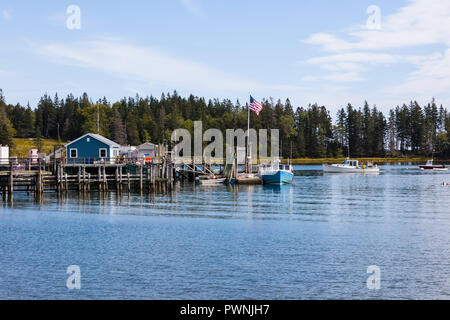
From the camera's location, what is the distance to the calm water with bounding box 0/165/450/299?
22.7 meters

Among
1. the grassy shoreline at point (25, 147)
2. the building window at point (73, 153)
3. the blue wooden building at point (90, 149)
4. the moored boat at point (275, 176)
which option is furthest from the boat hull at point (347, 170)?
the grassy shoreline at point (25, 147)

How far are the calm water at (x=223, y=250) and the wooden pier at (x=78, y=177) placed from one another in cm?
782

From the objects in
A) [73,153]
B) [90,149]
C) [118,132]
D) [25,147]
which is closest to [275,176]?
[90,149]

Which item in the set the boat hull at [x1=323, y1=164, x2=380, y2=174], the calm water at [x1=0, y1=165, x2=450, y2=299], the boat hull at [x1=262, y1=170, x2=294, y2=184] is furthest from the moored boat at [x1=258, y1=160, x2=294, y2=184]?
the boat hull at [x1=323, y1=164, x2=380, y2=174]

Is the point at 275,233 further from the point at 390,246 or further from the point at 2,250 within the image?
the point at 2,250

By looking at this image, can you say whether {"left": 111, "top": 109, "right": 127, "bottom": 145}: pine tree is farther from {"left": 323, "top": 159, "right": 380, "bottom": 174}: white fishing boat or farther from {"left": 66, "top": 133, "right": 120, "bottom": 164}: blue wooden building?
{"left": 66, "top": 133, "right": 120, "bottom": 164}: blue wooden building

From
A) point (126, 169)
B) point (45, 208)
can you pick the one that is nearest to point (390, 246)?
point (45, 208)

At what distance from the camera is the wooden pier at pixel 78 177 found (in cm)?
6109

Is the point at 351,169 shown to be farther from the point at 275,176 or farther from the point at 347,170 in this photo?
the point at 275,176

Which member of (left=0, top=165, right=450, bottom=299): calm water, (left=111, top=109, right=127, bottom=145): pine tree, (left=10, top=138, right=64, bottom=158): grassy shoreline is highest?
(left=111, top=109, right=127, bottom=145): pine tree

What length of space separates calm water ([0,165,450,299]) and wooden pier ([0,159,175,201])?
782 cm

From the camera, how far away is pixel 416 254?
28875 millimetres

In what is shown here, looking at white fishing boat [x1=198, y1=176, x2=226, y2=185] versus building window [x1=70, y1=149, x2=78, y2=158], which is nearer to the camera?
building window [x1=70, y1=149, x2=78, y2=158]

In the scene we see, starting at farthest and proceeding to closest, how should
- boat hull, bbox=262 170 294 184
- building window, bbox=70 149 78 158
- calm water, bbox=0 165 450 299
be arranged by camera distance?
boat hull, bbox=262 170 294 184 → building window, bbox=70 149 78 158 → calm water, bbox=0 165 450 299
